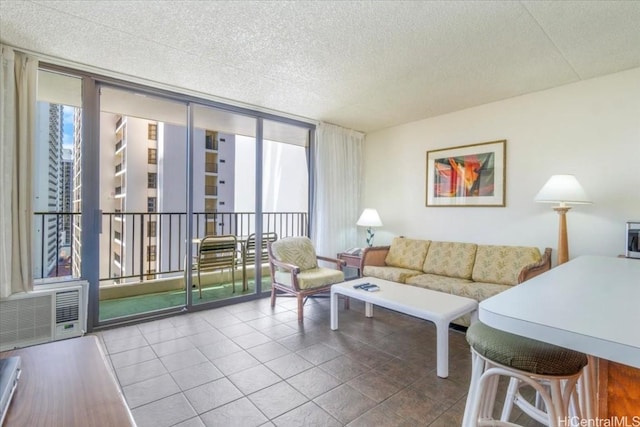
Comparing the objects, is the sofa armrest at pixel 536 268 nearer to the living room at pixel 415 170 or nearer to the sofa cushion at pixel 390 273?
the living room at pixel 415 170

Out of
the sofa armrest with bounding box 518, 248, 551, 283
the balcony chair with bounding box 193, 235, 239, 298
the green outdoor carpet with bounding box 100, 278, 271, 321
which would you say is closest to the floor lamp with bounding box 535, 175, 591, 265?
the sofa armrest with bounding box 518, 248, 551, 283

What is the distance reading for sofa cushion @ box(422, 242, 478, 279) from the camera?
3533 millimetres

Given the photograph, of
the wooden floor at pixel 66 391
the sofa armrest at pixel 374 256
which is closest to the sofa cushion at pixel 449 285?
the sofa armrest at pixel 374 256

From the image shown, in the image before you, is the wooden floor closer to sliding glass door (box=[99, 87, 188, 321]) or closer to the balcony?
sliding glass door (box=[99, 87, 188, 321])

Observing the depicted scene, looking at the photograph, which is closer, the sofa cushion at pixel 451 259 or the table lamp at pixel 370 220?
the sofa cushion at pixel 451 259

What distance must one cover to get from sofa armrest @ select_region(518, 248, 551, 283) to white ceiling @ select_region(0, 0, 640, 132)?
5.74ft

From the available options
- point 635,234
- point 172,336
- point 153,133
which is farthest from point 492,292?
point 153,133

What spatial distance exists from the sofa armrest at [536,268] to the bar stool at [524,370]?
1.56 m

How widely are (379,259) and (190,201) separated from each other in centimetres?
250

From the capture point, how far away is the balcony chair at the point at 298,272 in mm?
3355

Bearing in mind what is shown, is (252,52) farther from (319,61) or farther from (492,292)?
(492,292)

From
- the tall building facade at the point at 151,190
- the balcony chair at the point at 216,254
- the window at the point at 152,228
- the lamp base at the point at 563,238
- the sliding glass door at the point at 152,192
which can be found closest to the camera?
the lamp base at the point at 563,238

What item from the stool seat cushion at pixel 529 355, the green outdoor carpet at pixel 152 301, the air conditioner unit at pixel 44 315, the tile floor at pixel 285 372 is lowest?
the tile floor at pixel 285 372

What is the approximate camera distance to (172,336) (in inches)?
112
